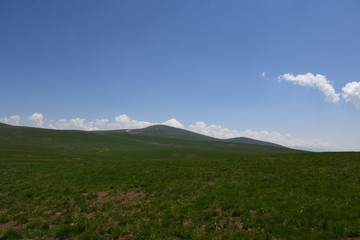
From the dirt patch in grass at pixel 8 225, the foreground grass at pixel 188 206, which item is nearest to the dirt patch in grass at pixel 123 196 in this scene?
the foreground grass at pixel 188 206

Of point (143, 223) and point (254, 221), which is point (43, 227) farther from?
point (254, 221)

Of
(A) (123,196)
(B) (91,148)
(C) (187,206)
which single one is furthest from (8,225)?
(B) (91,148)

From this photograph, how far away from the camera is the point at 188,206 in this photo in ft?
53.7

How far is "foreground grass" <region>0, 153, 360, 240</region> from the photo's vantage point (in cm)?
1218

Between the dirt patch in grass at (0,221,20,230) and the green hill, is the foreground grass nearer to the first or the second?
the dirt patch in grass at (0,221,20,230)

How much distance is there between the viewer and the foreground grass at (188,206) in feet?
40.0

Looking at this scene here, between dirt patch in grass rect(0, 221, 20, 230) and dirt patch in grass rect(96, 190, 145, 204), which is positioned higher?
dirt patch in grass rect(96, 190, 145, 204)

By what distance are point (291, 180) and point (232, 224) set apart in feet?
43.3

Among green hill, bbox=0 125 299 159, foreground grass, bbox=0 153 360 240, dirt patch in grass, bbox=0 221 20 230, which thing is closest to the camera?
foreground grass, bbox=0 153 360 240

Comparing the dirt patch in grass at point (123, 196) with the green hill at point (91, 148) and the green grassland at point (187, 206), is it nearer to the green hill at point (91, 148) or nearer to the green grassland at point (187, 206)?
the green grassland at point (187, 206)

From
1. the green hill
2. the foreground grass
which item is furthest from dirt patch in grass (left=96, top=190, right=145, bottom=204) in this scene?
the green hill

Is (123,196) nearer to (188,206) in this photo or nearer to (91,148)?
(188,206)

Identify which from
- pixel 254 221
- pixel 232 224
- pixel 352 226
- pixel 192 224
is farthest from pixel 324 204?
pixel 192 224

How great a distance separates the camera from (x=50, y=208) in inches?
690
